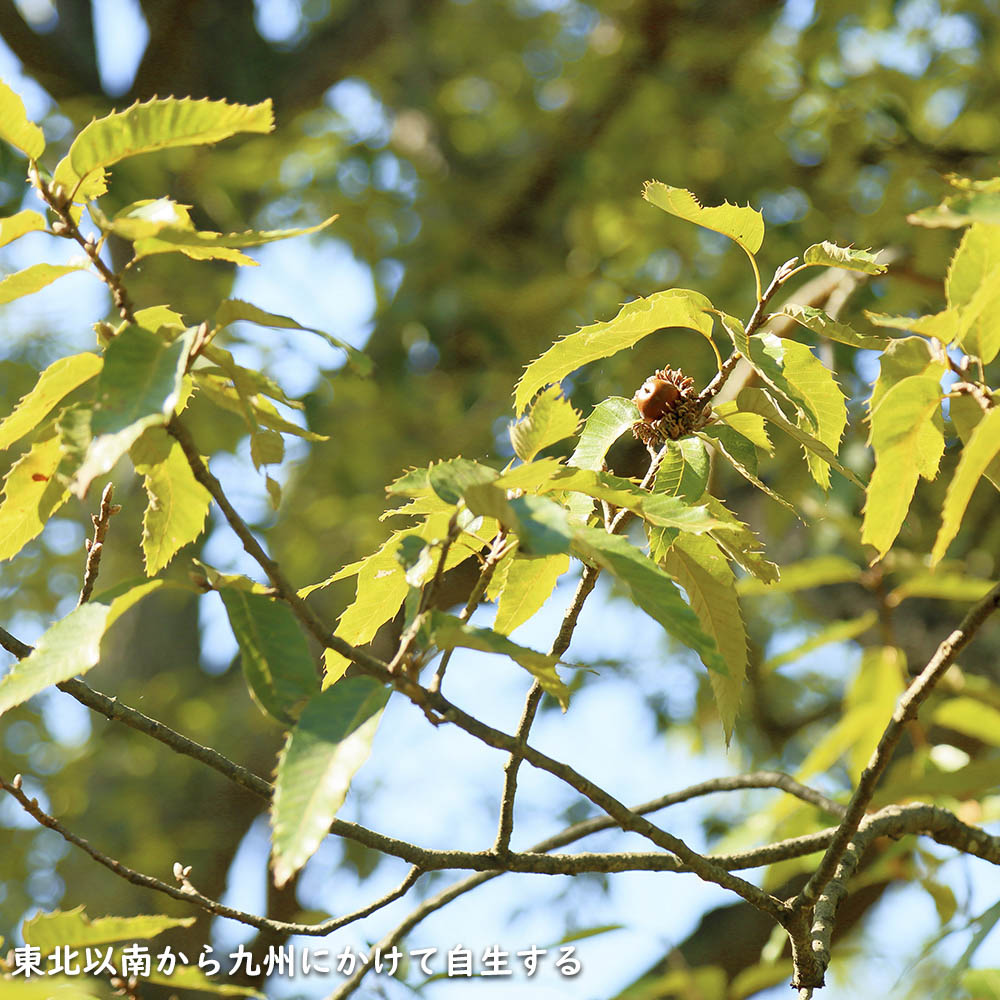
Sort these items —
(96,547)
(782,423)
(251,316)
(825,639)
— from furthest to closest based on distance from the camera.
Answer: (825,639) < (96,547) < (782,423) < (251,316)

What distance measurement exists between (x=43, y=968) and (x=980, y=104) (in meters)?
4.33

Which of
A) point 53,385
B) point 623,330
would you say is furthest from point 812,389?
point 53,385

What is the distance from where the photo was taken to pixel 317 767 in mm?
600

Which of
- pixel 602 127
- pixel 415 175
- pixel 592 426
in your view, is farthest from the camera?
pixel 415 175

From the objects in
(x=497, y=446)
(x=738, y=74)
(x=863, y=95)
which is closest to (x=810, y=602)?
(x=497, y=446)

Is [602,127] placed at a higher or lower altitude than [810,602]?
higher

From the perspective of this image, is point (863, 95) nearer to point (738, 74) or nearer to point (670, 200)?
point (738, 74)

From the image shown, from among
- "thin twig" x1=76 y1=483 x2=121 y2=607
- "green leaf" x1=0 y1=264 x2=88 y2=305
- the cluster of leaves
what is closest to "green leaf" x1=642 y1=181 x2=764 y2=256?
the cluster of leaves

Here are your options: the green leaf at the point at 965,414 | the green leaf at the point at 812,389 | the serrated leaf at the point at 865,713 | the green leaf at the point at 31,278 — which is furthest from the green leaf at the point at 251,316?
the serrated leaf at the point at 865,713

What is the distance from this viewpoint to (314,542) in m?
4.08

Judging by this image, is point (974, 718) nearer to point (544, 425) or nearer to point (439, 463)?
point (544, 425)

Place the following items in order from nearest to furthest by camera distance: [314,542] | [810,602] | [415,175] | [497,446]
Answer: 1. [497,446]
2. [810,602]
3. [314,542]
4. [415,175]

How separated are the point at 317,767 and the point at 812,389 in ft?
1.63

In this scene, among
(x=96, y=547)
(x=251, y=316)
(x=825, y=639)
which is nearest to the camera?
(x=251, y=316)
